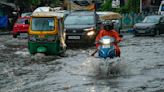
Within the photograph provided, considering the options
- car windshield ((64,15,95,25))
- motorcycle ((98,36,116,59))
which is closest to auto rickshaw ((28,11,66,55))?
motorcycle ((98,36,116,59))

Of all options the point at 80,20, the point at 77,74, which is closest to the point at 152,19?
the point at 80,20

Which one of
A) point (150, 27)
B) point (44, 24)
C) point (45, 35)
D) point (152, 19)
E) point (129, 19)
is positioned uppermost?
point (44, 24)

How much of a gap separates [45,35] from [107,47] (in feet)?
21.9

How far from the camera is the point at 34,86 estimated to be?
45.5ft

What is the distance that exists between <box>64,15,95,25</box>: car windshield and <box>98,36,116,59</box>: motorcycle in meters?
13.1

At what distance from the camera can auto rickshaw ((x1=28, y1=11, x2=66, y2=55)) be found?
71.6 feet

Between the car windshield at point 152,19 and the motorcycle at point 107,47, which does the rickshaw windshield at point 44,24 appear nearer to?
the motorcycle at point 107,47

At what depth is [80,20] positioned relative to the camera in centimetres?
2916

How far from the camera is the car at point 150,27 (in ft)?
122

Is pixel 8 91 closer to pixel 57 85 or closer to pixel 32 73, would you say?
pixel 57 85

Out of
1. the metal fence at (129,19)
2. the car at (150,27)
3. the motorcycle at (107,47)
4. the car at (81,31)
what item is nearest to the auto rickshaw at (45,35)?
the car at (81,31)

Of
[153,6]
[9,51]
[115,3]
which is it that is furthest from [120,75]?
[153,6]

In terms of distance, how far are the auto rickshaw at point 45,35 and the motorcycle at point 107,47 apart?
6.35 meters

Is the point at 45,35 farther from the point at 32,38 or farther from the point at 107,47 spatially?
the point at 107,47
